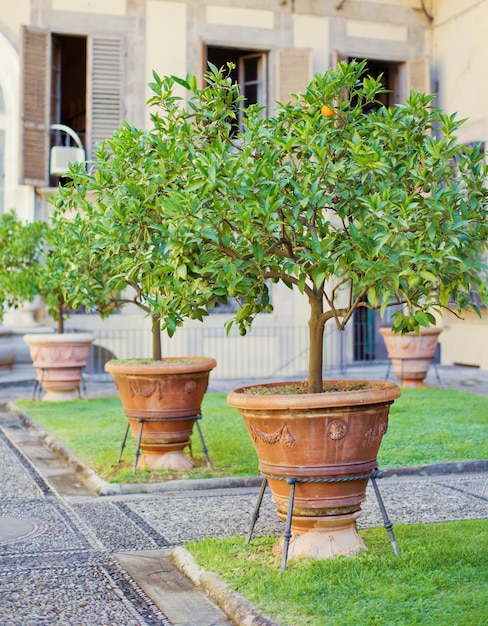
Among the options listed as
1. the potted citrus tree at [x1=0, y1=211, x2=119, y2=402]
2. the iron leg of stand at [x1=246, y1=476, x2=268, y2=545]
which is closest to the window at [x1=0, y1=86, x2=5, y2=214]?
the potted citrus tree at [x1=0, y1=211, x2=119, y2=402]

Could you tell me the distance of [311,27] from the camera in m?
19.5

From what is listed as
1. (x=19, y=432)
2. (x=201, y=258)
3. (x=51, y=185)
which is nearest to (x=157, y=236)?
(x=201, y=258)

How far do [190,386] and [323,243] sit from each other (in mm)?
3434

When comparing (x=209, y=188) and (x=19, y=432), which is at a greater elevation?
(x=209, y=188)

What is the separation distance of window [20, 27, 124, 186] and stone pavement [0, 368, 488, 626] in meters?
9.71

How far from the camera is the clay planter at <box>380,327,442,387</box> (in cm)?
1402

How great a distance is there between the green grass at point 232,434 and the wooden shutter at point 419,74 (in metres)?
8.79

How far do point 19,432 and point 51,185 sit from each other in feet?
27.5

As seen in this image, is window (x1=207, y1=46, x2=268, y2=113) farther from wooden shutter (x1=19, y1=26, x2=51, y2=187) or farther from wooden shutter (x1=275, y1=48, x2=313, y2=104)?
wooden shutter (x1=19, y1=26, x2=51, y2=187)

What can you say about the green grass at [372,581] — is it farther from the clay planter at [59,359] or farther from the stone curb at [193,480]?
the clay planter at [59,359]

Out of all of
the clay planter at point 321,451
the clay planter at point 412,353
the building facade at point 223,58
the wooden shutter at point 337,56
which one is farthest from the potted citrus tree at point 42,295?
the wooden shutter at point 337,56

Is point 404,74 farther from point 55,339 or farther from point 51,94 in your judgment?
point 55,339

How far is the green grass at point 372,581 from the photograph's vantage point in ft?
12.6

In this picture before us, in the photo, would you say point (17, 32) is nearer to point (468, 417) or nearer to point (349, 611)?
point (468, 417)
